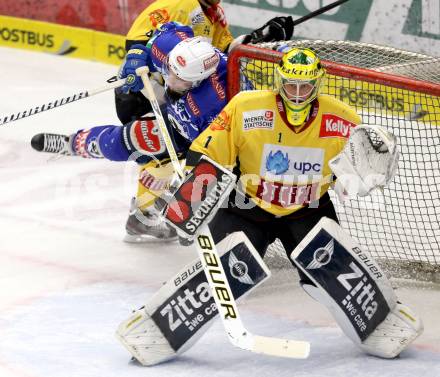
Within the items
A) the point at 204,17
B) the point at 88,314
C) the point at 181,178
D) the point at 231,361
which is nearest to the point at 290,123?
the point at 181,178

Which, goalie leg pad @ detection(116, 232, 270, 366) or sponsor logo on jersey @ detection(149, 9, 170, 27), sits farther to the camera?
sponsor logo on jersey @ detection(149, 9, 170, 27)

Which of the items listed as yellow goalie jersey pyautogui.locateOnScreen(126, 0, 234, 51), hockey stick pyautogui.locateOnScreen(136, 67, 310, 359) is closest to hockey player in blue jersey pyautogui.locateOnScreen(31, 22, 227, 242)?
yellow goalie jersey pyautogui.locateOnScreen(126, 0, 234, 51)

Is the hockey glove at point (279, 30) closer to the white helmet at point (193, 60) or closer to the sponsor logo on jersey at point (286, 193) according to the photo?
the white helmet at point (193, 60)

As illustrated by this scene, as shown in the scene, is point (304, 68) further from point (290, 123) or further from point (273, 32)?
point (273, 32)

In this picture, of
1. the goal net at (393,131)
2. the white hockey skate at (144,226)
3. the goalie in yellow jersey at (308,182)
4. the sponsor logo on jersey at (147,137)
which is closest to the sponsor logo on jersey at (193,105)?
the goal net at (393,131)

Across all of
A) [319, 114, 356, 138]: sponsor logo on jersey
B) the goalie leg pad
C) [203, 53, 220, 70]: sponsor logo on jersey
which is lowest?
the goalie leg pad

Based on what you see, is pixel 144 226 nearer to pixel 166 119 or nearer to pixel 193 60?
pixel 166 119

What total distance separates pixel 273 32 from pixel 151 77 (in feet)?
1.86

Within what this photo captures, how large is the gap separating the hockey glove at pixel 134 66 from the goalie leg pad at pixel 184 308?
1.30m

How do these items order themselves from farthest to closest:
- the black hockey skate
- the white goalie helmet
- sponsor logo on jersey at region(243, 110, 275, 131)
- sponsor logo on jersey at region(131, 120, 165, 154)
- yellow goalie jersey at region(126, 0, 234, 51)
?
yellow goalie jersey at region(126, 0, 234, 51) → the black hockey skate → sponsor logo on jersey at region(131, 120, 165, 154) → the white goalie helmet → sponsor logo on jersey at region(243, 110, 275, 131)

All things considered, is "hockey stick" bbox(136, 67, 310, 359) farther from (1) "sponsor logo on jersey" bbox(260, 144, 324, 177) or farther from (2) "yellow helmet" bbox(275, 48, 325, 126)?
(2) "yellow helmet" bbox(275, 48, 325, 126)

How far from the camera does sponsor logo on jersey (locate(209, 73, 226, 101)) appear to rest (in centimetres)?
452

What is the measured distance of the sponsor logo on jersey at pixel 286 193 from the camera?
3.90 metres

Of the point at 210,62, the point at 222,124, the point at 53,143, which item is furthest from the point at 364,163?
the point at 53,143
